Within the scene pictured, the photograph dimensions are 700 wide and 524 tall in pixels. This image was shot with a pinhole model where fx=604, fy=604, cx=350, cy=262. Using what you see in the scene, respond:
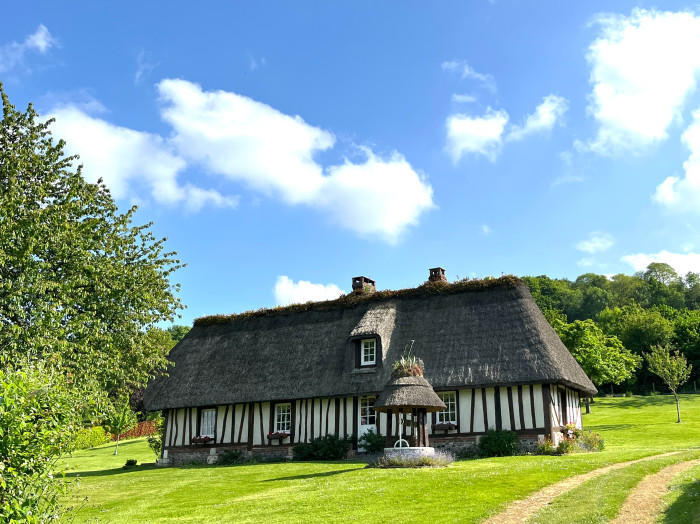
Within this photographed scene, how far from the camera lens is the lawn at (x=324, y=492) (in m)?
10.3

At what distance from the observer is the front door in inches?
864

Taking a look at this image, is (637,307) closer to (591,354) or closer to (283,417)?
(591,354)

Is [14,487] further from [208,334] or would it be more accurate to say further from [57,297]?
[208,334]

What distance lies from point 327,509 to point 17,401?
6.15m

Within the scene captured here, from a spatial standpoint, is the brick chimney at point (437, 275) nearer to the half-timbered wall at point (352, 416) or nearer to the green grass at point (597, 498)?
the half-timbered wall at point (352, 416)

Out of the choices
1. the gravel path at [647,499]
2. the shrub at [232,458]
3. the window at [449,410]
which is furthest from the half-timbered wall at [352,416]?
the gravel path at [647,499]

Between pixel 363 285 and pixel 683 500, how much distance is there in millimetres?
18003

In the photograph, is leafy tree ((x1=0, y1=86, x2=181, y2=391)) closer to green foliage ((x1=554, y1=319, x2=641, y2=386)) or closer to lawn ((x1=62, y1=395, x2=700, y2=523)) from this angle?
lawn ((x1=62, y1=395, x2=700, y2=523))

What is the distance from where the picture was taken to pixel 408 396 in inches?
652

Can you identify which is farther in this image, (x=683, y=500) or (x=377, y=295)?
(x=377, y=295)

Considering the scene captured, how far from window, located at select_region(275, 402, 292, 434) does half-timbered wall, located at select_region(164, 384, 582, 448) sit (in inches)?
7.5

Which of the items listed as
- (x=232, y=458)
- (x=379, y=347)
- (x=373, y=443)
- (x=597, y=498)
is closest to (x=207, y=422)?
(x=232, y=458)

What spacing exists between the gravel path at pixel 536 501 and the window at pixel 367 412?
9.60 metres

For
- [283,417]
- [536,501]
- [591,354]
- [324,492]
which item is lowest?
[324,492]
